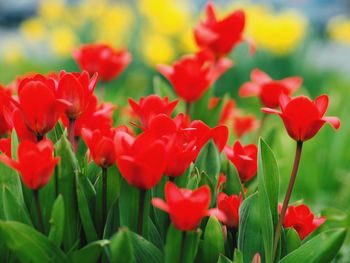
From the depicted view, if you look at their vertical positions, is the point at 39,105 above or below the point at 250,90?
above

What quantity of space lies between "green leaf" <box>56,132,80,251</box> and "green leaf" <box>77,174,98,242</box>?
2cm

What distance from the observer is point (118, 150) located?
1189mm

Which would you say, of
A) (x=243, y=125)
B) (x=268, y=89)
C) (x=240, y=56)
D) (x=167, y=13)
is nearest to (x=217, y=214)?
(x=268, y=89)

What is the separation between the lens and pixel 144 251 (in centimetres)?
124

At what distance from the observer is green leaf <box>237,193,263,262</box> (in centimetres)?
135

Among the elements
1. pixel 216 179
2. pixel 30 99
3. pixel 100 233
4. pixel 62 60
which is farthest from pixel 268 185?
pixel 62 60

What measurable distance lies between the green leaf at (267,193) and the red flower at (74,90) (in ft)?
1.18

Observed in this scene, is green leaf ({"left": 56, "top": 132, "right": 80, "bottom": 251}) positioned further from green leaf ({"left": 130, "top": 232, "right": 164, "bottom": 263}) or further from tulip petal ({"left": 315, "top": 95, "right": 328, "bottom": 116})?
tulip petal ({"left": 315, "top": 95, "right": 328, "bottom": 116})

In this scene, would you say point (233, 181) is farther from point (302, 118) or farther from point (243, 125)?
point (243, 125)

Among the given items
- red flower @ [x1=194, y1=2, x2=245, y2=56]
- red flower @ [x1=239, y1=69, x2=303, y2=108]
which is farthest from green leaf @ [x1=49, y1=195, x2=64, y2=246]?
red flower @ [x1=194, y1=2, x2=245, y2=56]

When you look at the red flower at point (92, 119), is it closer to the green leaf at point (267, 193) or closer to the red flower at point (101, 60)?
the green leaf at point (267, 193)

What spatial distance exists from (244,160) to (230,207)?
0.19 metres

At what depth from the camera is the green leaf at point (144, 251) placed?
1.22 m

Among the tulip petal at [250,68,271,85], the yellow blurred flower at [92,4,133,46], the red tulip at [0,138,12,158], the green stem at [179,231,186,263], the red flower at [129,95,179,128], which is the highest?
the red flower at [129,95,179,128]
